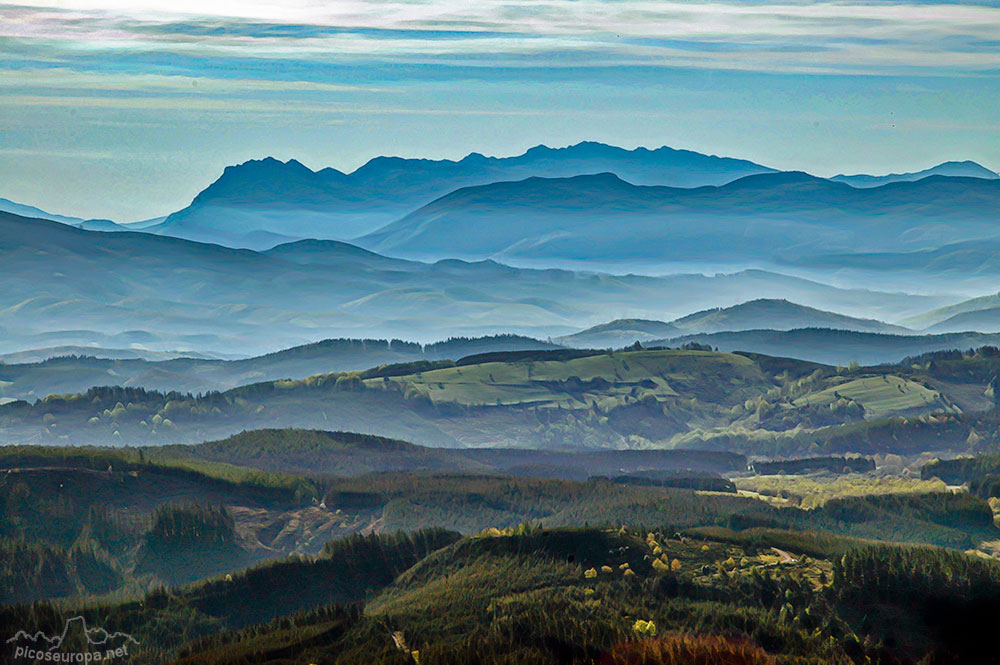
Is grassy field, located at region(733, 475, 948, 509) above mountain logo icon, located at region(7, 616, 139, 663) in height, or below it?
below

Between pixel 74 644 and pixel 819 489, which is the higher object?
pixel 74 644

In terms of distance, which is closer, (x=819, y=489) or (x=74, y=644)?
(x=74, y=644)

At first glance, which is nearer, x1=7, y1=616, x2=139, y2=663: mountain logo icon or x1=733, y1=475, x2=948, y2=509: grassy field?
x1=7, y1=616, x2=139, y2=663: mountain logo icon

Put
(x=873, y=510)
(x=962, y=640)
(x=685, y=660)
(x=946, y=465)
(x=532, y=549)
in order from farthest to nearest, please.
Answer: (x=946, y=465) → (x=873, y=510) → (x=532, y=549) → (x=962, y=640) → (x=685, y=660)

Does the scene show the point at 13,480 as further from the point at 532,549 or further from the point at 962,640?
the point at 962,640

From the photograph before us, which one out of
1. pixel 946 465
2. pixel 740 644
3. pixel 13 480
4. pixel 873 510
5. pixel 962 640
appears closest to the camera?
pixel 740 644

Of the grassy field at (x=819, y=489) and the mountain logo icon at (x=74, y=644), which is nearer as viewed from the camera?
the mountain logo icon at (x=74, y=644)

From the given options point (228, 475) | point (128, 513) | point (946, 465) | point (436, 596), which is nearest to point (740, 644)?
point (436, 596)

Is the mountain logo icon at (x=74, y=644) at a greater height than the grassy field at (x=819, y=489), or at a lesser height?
greater
